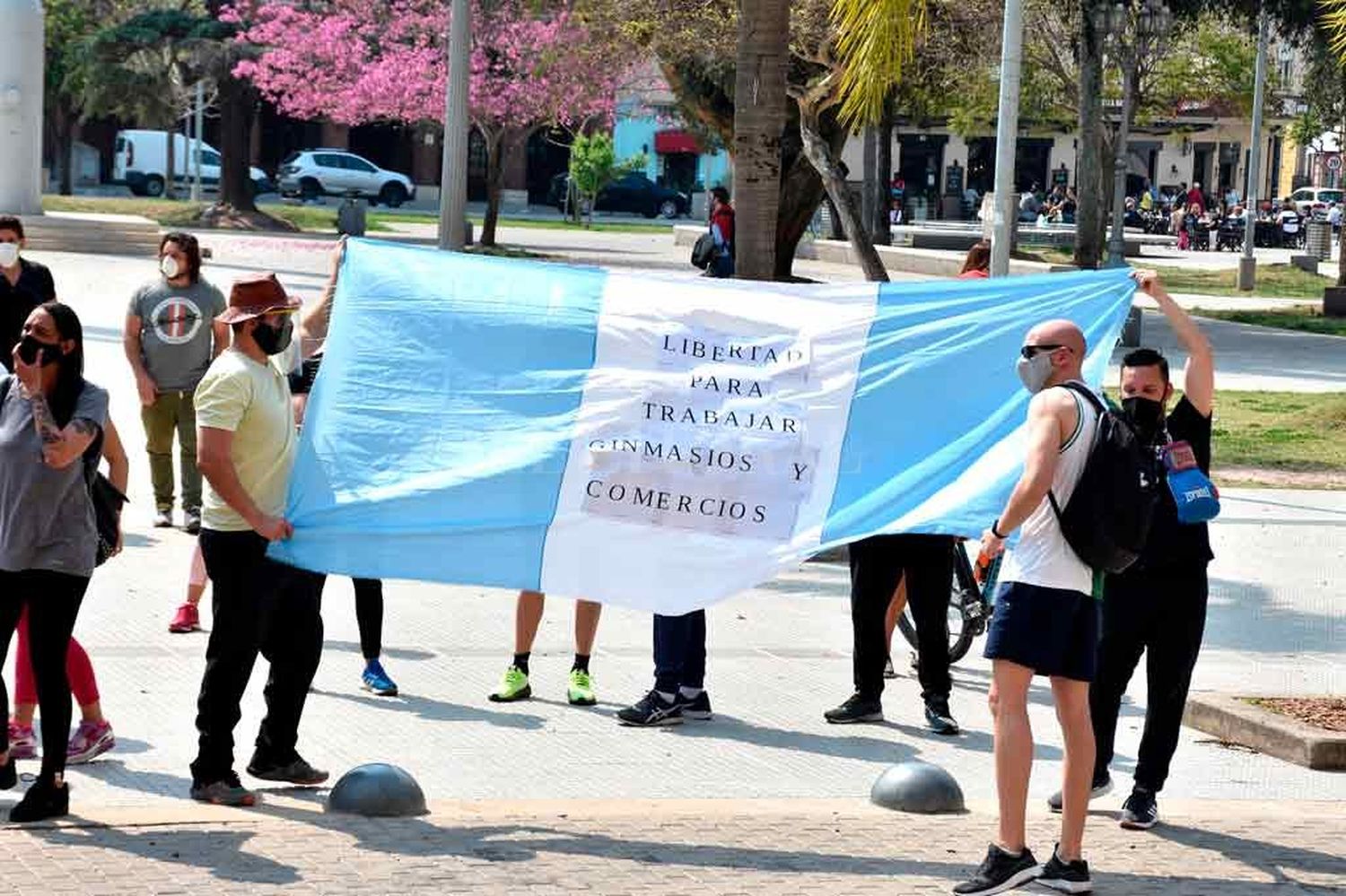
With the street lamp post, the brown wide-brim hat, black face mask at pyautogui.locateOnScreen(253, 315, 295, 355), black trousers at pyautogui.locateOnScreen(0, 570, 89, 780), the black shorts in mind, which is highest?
the street lamp post

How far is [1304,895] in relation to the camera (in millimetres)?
6641

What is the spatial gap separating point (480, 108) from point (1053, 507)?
118 feet

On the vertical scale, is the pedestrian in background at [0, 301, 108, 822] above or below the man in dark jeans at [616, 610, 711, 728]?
above

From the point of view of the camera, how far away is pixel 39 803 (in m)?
6.79

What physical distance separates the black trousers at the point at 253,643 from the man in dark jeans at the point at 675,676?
1591 millimetres

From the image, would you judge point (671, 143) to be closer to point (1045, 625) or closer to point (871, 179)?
point (871, 179)

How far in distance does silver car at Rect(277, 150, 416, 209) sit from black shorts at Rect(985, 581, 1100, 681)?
57131 mm

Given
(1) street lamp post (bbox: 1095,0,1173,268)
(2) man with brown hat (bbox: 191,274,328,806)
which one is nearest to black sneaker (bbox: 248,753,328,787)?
(2) man with brown hat (bbox: 191,274,328,806)

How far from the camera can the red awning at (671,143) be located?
79.3 meters

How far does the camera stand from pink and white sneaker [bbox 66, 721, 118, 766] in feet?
25.0

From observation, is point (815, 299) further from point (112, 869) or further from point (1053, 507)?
point (112, 869)

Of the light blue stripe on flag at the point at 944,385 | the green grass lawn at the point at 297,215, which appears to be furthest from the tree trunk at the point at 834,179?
the green grass lawn at the point at 297,215

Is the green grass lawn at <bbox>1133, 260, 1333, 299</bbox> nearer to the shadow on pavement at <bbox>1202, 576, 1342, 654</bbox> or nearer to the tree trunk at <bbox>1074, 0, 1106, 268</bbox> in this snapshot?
the tree trunk at <bbox>1074, 0, 1106, 268</bbox>

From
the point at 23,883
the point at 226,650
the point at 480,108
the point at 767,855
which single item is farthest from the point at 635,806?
the point at 480,108
